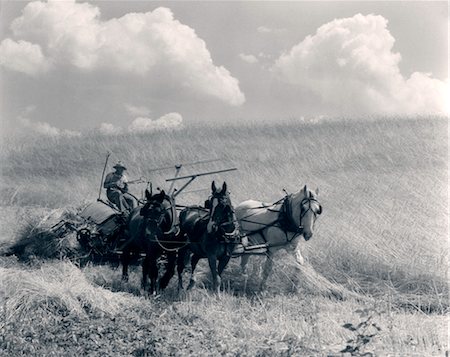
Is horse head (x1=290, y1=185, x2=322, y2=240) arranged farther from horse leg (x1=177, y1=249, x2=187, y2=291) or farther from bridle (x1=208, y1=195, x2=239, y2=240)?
horse leg (x1=177, y1=249, x2=187, y2=291)

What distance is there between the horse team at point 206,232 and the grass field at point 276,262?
372 mm

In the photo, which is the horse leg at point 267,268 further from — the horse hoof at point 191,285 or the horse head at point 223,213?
the horse head at point 223,213

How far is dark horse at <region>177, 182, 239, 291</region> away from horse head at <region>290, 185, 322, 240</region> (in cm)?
140

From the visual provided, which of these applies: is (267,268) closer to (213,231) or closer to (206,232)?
(206,232)

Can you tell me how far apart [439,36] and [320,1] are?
209 centimetres

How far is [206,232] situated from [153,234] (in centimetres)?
87

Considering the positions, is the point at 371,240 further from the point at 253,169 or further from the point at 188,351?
the point at 188,351

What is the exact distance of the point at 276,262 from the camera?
11195mm

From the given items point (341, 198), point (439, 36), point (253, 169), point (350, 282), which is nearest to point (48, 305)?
point (350, 282)

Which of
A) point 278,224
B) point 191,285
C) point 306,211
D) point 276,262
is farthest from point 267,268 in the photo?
point 191,285

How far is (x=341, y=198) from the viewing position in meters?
15.0

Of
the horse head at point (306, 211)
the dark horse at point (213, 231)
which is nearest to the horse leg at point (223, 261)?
the dark horse at point (213, 231)

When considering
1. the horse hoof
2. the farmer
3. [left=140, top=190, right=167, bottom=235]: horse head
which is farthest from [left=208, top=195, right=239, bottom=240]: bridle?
the farmer

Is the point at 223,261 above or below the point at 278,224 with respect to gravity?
below
